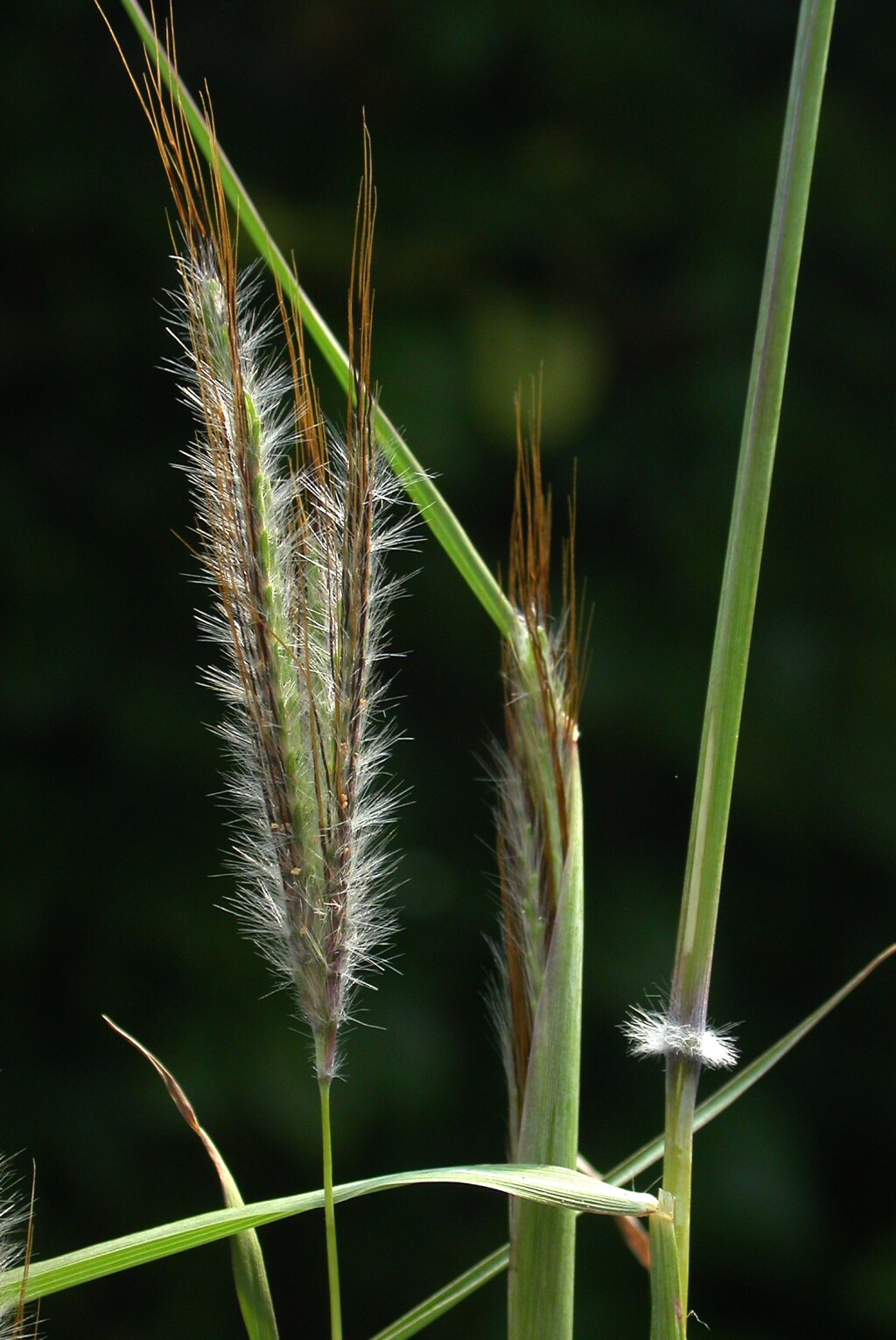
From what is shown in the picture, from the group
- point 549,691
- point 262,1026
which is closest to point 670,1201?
point 549,691

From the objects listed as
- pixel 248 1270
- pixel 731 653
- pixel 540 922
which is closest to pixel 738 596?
pixel 731 653

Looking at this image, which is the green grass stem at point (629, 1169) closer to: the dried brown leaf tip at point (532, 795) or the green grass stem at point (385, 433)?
the dried brown leaf tip at point (532, 795)

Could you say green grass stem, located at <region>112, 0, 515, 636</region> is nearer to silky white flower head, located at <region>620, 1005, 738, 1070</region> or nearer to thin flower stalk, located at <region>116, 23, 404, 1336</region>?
thin flower stalk, located at <region>116, 23, 404, 1336</region>

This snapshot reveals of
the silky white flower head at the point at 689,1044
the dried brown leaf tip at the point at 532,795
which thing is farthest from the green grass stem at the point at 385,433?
the silky white flower head at the point at 689,1044

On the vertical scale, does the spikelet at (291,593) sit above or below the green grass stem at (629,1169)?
above

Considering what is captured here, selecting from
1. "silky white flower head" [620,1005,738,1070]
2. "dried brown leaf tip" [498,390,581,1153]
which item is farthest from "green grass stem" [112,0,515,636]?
"silky white flower head" [620,1005,738,1070]

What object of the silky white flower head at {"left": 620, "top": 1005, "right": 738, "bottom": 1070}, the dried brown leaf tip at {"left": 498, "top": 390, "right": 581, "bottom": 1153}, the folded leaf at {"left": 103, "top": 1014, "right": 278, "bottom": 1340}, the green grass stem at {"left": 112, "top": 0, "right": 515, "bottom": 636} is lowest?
the folded leaf at {"left": 103, "top": 1014, "right": 278, "bottom": 1340}

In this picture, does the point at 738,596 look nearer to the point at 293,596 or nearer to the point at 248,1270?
the point at 293,596
